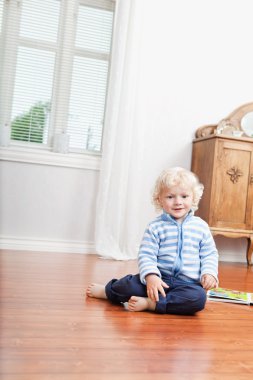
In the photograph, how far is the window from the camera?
3.41 metres

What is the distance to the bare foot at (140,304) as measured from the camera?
1584 mm

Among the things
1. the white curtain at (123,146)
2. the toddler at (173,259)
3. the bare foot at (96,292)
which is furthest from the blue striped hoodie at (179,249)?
the white curtain at (123,146)

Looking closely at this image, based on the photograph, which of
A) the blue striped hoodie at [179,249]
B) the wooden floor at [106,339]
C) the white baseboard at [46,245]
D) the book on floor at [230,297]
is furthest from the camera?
the white baseboard at [46,245]

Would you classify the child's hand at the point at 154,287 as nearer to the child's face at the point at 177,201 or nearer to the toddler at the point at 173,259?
the toddler at the point at 173,259

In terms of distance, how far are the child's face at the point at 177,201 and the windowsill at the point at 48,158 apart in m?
1.73

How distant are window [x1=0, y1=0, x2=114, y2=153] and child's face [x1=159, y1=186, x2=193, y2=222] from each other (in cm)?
193

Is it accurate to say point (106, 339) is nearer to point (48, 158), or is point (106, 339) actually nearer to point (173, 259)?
point (173, 259)

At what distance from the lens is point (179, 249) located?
5.57 feet

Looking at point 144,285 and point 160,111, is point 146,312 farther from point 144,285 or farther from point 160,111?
point 160,111

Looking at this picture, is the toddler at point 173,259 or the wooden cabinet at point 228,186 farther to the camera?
the wooden cabinet at point 228,186

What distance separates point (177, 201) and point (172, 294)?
0.36 meters

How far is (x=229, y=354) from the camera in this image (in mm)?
1169

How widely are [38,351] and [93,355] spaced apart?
132 millimetres

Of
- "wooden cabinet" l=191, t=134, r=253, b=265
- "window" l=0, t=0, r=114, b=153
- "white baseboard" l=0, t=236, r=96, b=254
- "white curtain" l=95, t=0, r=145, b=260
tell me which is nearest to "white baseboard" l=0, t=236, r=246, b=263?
"white baseboard" l=0, t=236, r=96, b=254
